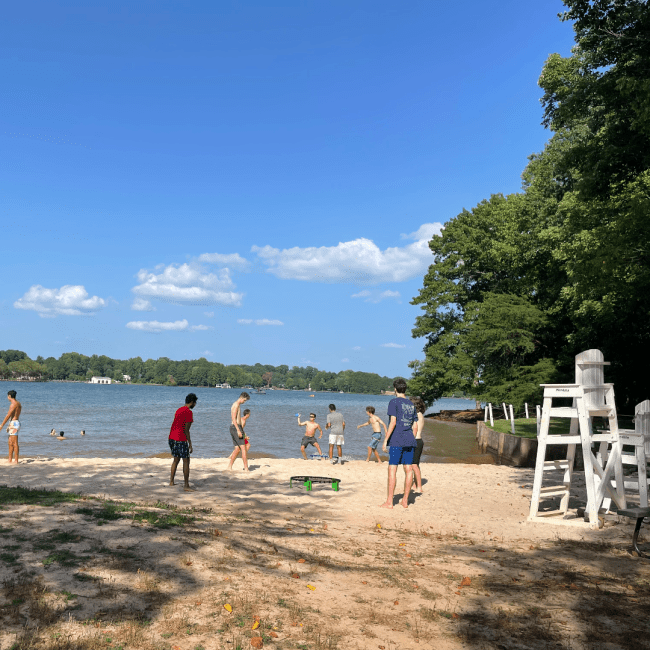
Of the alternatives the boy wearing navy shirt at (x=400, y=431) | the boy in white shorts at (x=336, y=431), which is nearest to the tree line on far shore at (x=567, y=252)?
the boy wearing navy shirt at (x=400, y=431)

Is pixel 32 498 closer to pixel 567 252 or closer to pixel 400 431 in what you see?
pixel 400 431

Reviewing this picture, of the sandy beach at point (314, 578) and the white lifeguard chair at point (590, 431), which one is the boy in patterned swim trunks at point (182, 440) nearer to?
the sandy beach at point (314, 578)

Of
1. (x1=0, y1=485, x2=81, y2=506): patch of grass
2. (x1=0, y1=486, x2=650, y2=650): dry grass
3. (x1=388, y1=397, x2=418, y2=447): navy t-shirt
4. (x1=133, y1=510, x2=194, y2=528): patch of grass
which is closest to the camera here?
(x1=0, y1=486, x2=650, y2=650): dry grass

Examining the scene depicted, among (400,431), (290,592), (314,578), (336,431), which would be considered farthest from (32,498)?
(336,431)

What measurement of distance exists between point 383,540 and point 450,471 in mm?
8933

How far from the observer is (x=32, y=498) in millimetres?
8211

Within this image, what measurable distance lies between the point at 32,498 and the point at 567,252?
799 inches

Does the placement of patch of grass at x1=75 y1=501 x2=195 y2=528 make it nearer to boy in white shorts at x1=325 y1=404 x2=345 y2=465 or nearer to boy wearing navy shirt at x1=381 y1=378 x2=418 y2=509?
boy wearing navy shirt at x1=381 y1=378 x2=418 y2=509

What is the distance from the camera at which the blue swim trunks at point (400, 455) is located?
10055mm

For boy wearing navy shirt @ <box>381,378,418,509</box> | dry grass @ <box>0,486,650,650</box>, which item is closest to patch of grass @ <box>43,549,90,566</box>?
dry grass @ <box>0,486,650,650</box>

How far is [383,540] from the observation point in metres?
7.70

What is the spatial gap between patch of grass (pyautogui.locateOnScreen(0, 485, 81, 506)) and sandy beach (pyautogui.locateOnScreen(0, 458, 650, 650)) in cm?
23

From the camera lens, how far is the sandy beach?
4.22 metres

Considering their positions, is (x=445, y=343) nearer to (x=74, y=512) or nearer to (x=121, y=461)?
(x=121, y=461)
